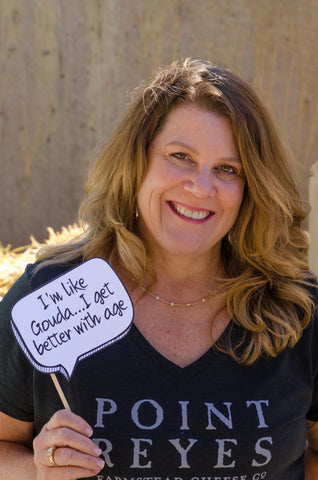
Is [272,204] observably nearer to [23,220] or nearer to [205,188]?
[205,188]

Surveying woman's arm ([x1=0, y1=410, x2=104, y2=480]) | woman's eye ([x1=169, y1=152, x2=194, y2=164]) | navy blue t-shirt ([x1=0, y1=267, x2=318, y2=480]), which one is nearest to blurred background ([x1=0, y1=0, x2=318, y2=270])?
woman's eye ([x1=169, y1=152, x2=194, y2=164])

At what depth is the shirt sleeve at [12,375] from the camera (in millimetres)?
1846

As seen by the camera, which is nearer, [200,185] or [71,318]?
[71,318]

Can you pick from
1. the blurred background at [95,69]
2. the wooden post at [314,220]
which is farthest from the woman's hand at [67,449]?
the blurred background at [95,69]

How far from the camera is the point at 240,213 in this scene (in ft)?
7.11

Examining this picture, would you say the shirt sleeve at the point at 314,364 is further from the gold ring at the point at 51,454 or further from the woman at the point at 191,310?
the gold ring at the point at 51,454

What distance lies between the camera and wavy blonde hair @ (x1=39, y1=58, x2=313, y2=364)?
2.00 m

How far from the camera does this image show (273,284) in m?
2.13

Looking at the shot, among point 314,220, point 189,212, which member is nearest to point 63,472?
point 189,212

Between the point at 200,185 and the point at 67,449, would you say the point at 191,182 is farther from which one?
the point at 67,449

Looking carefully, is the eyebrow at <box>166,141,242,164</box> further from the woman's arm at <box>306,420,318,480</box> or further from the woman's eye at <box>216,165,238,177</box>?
the woman's arm at <box>306,420,318,480</box>

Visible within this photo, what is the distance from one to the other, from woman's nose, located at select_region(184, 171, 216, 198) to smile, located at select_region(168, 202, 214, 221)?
0.17 ft

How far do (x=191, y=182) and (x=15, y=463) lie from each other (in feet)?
2.94

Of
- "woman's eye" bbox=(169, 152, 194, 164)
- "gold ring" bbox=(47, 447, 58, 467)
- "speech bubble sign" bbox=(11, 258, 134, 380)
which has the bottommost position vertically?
"gold ring" bbox=(47, 447, 58, 467)
